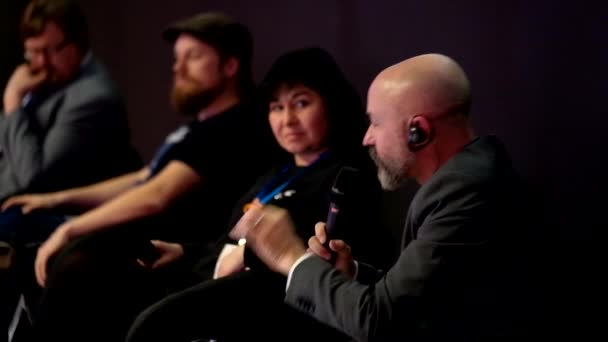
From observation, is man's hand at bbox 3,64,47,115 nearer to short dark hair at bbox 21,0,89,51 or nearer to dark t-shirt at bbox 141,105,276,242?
short dark hair at bbox 21,0,89,51

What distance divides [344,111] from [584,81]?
0.60 m

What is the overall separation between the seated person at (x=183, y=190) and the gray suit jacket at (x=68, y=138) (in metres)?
0.33

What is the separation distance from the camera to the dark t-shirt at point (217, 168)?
8.32 feet

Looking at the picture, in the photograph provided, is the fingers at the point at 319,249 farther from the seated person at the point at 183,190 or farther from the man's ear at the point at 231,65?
the man's ear at the point at 231,65

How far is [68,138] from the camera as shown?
300cm

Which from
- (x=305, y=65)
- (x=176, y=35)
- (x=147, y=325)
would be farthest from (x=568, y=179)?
(x=176, y=35)

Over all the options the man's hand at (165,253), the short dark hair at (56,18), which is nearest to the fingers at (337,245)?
the man's hand at (165,253)

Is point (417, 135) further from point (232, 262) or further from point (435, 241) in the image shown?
point (232, 262)

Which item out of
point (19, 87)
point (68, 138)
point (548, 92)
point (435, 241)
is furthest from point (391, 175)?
point (19, 87)

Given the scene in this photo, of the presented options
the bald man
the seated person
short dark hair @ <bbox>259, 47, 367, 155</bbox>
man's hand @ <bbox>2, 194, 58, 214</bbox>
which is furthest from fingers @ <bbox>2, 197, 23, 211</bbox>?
the bald man

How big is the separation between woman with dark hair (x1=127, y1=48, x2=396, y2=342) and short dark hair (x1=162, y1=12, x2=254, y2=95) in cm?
35

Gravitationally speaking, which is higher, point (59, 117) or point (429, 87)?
point (429, 87)

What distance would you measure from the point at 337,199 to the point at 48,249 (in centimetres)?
136

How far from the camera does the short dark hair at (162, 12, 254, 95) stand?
8.76 feet
